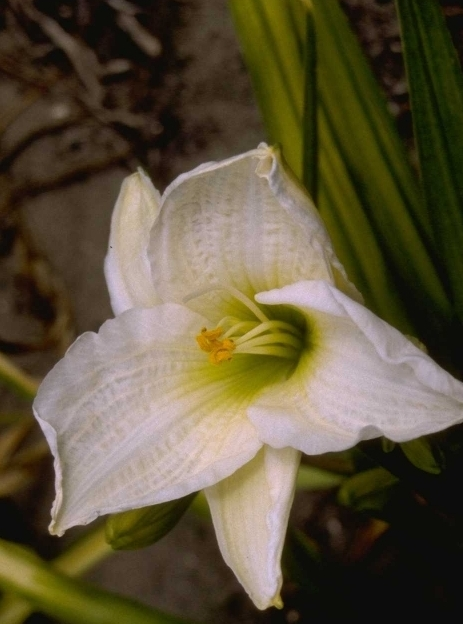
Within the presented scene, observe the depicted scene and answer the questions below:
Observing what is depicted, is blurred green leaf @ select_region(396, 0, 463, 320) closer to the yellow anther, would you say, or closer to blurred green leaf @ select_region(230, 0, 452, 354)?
blurred green leaf @ select_region(230, 0, 452, 354)

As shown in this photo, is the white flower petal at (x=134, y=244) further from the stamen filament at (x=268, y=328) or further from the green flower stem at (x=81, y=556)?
the green flower stem at (x=81, y=556)

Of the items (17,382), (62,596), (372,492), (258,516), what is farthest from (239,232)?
(17,382)

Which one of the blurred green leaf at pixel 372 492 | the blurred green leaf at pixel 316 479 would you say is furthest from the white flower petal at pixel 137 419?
the blurred green leaf at pixel 316 479

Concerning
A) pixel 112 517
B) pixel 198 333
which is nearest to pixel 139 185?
pixel 198 333

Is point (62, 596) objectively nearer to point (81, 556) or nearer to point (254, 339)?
point (81, 556)

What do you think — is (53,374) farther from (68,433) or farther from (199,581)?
(199,581)

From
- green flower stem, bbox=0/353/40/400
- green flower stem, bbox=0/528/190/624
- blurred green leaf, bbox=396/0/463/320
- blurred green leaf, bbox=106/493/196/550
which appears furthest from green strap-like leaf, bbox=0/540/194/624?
blurred green leaf, bbox=396/0/463/320

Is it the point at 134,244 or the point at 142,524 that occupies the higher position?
the point at 134,244
